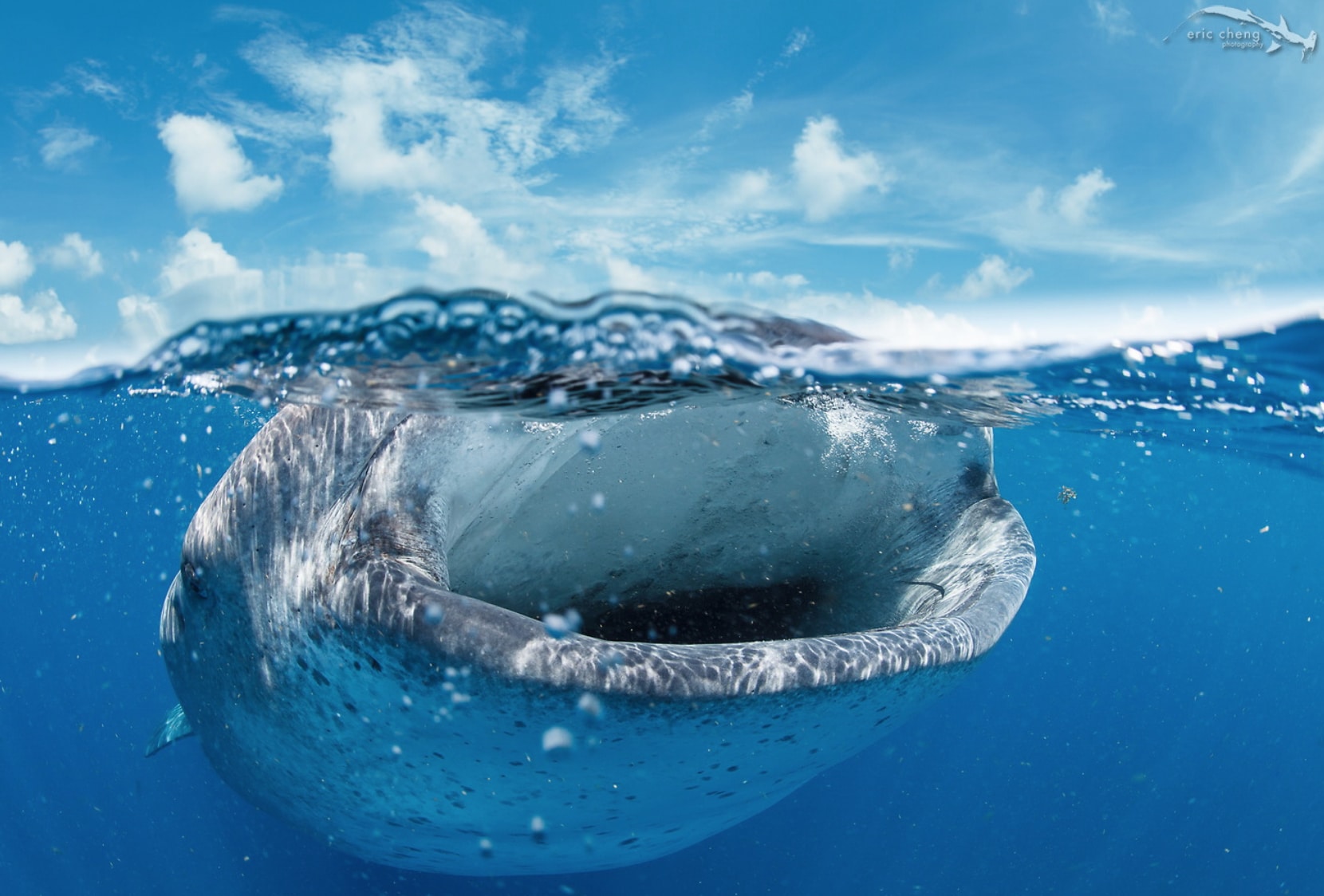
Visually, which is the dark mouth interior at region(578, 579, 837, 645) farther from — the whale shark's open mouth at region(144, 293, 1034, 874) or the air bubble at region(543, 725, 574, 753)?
the air bubble at region(543, 725, 574, 753)

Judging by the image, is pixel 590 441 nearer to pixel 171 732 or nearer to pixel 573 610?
pixel 573 610

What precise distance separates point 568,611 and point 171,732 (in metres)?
4.18

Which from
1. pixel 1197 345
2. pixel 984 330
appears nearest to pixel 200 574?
pixel 984 330

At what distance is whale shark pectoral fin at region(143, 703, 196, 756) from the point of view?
562 centimetres

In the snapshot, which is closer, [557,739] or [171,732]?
[557,739]

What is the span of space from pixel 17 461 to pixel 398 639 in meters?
29.3

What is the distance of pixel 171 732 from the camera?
18.8 feet

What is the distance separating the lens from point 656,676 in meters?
1.74

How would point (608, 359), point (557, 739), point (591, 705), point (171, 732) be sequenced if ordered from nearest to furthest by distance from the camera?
point (591, 705), point (557, 739), point (608, 359), point (171, 732)

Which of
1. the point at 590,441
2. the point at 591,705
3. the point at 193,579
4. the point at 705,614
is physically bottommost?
the point at 705,614

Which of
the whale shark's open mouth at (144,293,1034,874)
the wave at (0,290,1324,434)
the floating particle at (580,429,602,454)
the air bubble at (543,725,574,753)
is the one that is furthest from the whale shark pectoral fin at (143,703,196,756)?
the air bubble at (543,725,574,753)

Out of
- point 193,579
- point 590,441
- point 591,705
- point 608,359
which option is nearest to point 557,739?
point 591,705

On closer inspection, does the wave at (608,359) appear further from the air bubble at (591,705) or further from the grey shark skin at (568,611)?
the air bubble at (591,705)

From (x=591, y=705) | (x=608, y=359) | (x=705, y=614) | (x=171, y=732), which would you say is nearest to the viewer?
(x=591, y=705)
